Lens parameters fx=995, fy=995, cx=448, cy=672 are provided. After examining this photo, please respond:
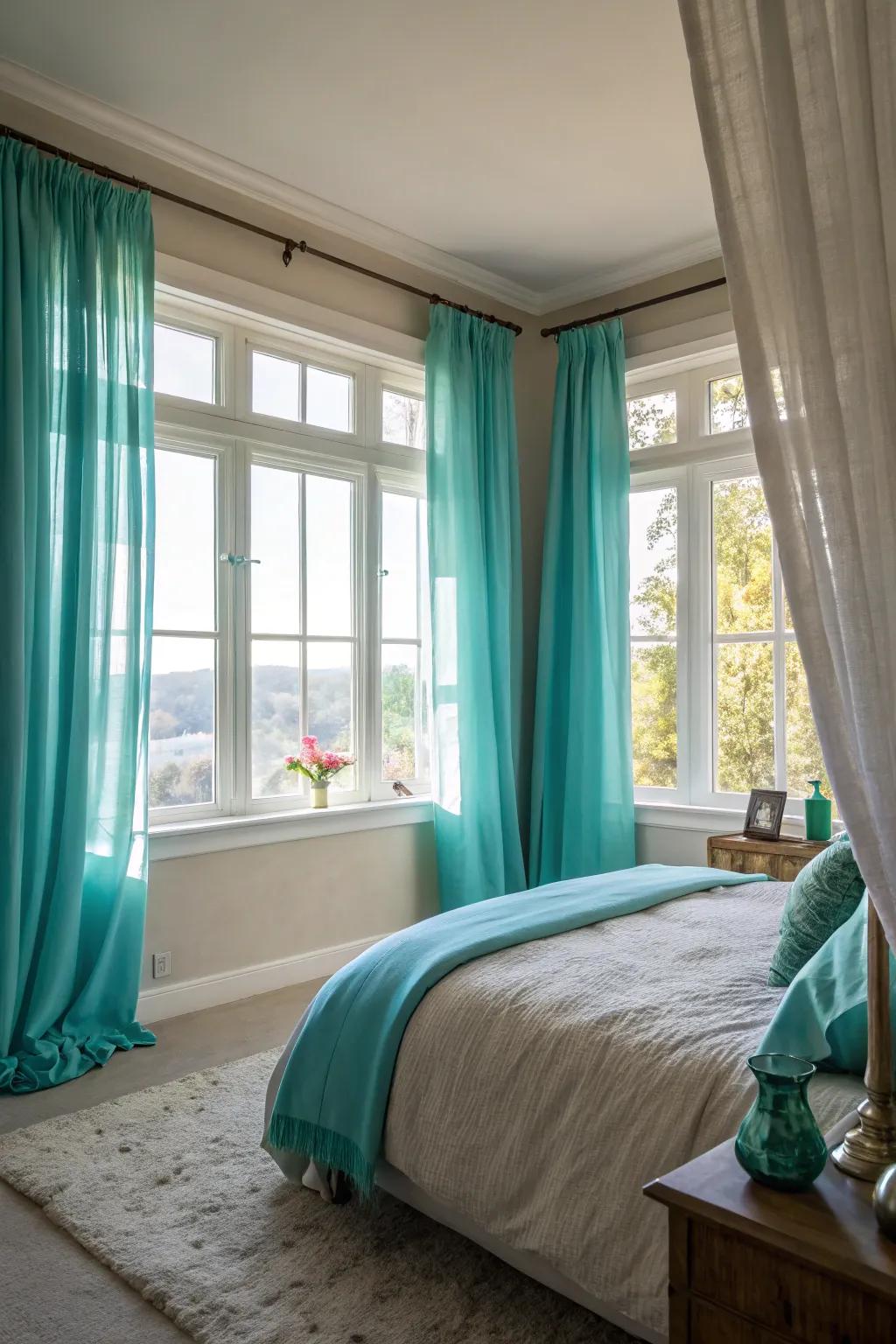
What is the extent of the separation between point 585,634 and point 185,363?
6.69ft

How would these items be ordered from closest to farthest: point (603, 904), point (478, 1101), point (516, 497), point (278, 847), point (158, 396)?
point (478, 1101) → point (603, 904) → point (158, 396) → point (278, 847) → point (516, 497)

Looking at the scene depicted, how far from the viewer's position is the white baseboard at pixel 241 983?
3.47 metres

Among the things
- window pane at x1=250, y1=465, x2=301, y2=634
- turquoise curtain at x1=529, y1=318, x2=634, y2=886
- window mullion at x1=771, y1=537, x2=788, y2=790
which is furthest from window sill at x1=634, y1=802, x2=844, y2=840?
→ window pane at x1=250, y1=465, x2=301, y2=634

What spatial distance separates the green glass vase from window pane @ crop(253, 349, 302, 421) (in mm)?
3333

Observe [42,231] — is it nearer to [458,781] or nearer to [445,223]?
[445,223]

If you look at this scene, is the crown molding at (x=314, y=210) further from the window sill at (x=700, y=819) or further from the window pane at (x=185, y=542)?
the window sill at (x=700, y=819)

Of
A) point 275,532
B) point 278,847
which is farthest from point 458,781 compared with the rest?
point 275,532

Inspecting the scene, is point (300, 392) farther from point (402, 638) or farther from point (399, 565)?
point (402, 638)

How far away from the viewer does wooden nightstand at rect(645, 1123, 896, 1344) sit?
103cm

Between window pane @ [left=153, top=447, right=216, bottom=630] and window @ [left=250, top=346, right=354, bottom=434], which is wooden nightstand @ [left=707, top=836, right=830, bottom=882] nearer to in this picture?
window pane @ [left=153, top=447, right=216, bottom=630]

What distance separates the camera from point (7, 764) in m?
2.94

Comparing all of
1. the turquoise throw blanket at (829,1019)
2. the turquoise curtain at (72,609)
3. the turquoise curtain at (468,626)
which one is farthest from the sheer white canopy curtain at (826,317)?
the turquoise curtain at (468,626)

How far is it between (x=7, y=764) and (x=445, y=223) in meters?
2.75

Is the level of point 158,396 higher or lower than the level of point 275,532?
higher
